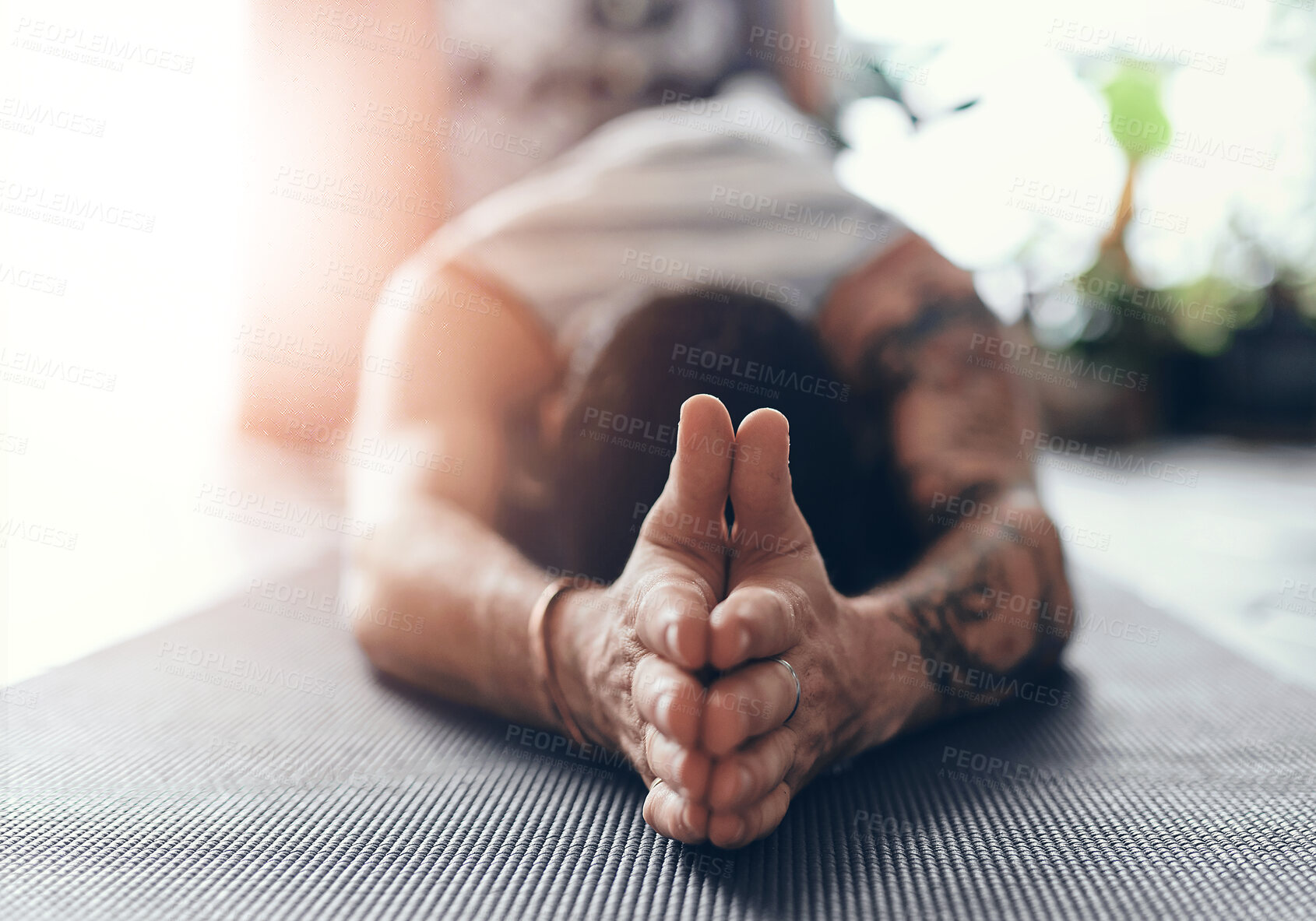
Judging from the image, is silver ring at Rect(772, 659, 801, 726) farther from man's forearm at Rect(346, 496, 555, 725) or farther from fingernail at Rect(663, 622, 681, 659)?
man's forearm at Rect(346, 496, 555, 725)

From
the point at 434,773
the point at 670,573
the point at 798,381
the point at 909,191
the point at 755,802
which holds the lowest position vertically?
the point at 434,773

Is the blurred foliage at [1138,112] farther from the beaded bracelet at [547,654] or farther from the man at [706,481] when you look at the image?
the beaded bracelet at [547,654]

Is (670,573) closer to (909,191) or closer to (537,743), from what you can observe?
(537,743)

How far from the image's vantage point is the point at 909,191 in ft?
4.02

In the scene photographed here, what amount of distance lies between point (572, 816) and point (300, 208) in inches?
25.2

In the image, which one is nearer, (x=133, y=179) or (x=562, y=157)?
(x=133, y=179)

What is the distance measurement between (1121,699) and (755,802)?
1.88 ft

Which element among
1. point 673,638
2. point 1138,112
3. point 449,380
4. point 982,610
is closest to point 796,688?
point 673,638

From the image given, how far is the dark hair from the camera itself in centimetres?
80

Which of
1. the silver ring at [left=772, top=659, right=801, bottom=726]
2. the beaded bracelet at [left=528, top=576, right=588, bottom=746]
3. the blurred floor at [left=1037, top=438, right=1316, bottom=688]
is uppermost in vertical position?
the silver ring at [left=772, top=659, right=801, bottom=726]

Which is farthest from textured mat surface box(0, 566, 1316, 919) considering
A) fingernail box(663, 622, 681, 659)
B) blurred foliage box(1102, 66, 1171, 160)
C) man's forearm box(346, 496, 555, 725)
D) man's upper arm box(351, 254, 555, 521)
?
blurred foliage box(1102, 66, 1171, 160)

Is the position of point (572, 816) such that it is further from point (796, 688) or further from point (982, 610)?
point (982, 610)

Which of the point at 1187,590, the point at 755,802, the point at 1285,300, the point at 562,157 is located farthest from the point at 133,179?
the point at 1285,300

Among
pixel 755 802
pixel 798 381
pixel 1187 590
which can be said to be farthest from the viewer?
pixel 1187 590
